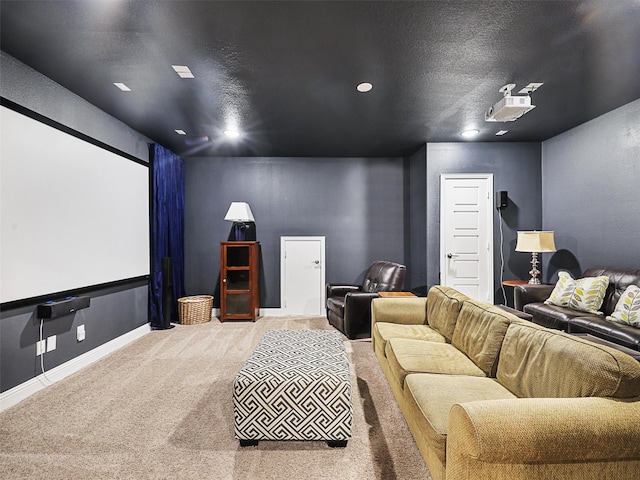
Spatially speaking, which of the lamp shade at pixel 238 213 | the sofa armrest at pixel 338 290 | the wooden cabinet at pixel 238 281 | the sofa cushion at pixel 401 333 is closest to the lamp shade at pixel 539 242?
the sofa cushion at pixel 401 333

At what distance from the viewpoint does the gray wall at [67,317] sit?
2.71 meters

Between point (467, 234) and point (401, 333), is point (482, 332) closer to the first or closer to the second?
point (401, 333)

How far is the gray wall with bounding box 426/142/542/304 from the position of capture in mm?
5148

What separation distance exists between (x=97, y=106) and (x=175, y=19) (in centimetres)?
205

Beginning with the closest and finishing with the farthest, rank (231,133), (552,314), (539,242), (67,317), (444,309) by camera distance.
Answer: (444,309)
(67,317)
(552,314)
(539,242)
(231,133)

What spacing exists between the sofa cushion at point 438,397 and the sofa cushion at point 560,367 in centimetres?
Result: 14

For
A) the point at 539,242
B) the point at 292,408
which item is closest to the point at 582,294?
the point at 539,242

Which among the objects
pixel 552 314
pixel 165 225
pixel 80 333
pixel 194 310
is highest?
pixel 165 225

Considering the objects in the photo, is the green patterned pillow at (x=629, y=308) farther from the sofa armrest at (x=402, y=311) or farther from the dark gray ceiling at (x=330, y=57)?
the dark gray ceiling at (x=330, y=57)

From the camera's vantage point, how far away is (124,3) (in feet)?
6.77

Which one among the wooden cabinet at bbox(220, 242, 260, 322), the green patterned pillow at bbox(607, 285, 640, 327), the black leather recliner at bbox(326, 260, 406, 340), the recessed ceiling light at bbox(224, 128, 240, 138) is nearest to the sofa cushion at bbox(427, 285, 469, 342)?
the black leather recliner at bbox(326, 260, 406, 340)

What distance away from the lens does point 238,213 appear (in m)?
5.42

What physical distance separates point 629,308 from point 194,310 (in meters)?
5.05

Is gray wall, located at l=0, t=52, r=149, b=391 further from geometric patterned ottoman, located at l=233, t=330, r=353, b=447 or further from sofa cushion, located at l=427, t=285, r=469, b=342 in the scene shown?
sofa cushion, located at l=427, t=285, r=469, b=342
